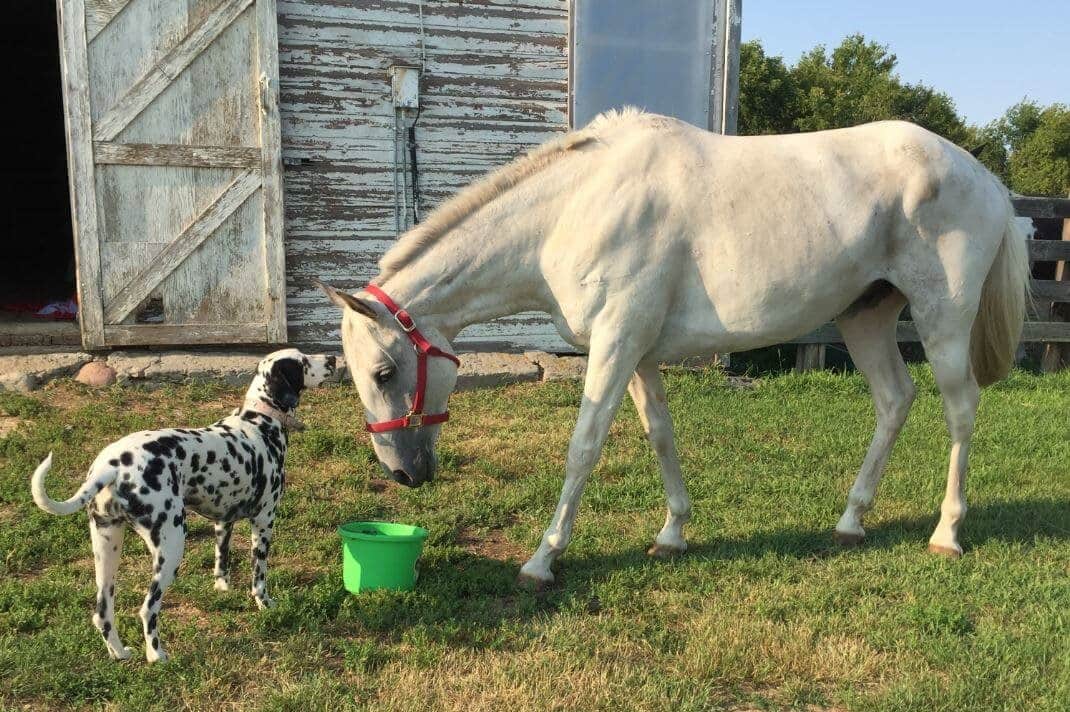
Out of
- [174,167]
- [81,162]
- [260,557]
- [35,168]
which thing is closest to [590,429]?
[260,557]

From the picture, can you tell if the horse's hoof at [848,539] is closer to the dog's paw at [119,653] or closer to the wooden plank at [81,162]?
the dog's paw at [119,653]

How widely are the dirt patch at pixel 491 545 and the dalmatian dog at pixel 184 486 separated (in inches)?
46.3

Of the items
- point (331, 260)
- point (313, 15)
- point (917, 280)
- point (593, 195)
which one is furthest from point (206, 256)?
point (917, 280)

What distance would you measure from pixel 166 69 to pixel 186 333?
Result: 242 cm

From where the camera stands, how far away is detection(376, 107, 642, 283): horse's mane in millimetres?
3852

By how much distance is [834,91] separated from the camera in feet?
132

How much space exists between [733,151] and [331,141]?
5.15 meters

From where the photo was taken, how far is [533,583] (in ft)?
12.4

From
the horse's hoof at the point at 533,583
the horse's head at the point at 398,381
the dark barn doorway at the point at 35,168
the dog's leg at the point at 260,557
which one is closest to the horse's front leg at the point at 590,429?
the horse's hoof at the point at 533,583

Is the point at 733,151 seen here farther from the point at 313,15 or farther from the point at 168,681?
the point at 313,15

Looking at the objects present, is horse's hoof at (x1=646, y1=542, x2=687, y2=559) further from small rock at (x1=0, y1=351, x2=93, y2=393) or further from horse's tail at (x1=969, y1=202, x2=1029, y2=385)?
small rock at (x1=0, y1=351, x2=93, y2=393)

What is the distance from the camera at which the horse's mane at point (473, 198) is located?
152 inches

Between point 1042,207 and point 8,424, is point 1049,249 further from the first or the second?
point 8,424

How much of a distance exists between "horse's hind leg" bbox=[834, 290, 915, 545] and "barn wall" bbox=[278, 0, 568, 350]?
4.73m
